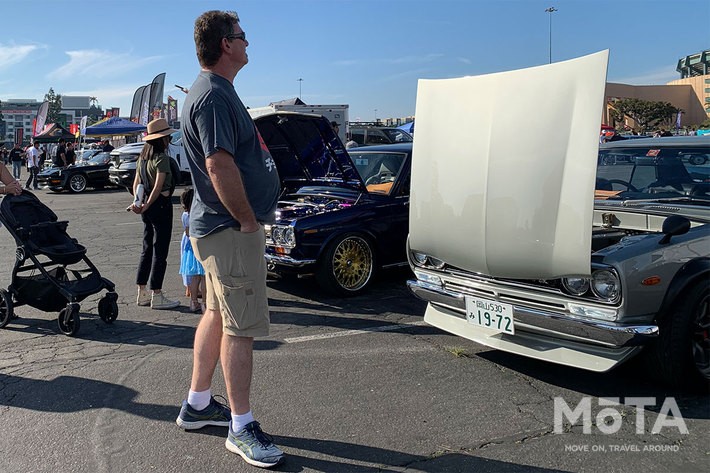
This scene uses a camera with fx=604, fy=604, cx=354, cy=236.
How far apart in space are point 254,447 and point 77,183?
2057cm

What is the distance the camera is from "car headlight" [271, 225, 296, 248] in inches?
238

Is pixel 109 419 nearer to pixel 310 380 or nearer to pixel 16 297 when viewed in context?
pixel 310 380

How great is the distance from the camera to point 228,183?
2842 mm

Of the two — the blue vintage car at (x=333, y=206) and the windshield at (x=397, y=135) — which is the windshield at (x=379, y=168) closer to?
the blue vintage car at (x=333, y=206)

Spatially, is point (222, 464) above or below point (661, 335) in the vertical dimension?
below

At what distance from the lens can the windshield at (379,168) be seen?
695cm

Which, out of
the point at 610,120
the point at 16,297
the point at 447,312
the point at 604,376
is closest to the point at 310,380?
the point at 447,312

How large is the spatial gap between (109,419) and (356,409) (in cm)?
147

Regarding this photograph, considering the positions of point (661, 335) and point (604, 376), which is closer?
point (661, 335)

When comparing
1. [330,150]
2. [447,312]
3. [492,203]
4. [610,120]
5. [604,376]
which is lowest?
[604,376]

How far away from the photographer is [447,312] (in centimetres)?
457

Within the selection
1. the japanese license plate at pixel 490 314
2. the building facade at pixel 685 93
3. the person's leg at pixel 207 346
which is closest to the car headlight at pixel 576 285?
the japanese license plate at pixel 490 314

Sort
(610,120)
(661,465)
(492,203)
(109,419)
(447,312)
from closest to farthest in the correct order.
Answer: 1. (661,465)
2. (109,419)
3. (492,203)
4. (447,312)
5. (610,120)

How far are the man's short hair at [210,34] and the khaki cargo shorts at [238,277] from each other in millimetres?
866
